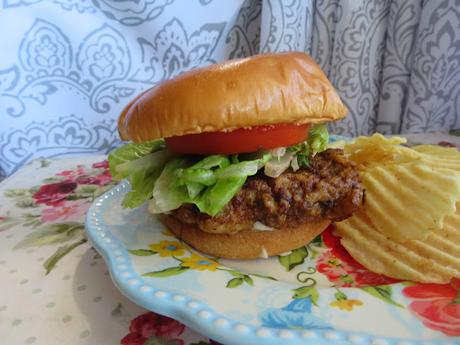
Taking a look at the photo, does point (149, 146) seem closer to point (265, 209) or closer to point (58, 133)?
point (265, 209)

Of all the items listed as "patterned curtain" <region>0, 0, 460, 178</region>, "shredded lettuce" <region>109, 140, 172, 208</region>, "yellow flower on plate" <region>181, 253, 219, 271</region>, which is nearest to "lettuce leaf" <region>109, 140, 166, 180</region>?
"shredded lettuce" <region>109, 140, 172, 208</region>

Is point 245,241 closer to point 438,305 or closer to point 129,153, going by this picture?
point 438,305

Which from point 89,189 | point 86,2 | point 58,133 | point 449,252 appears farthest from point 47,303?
point 86,2

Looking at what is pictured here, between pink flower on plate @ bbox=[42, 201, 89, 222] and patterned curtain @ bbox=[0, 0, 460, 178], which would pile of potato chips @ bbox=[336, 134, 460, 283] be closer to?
pink flower on plate @ bbox=[42, 201, 89, 222]

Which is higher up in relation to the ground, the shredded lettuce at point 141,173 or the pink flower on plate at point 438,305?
the shredded lettuce at point 141,173

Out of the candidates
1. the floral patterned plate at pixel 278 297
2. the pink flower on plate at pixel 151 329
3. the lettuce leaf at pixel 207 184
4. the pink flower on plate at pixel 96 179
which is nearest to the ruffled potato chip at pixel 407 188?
the floral patterned plate at pixel 278 297

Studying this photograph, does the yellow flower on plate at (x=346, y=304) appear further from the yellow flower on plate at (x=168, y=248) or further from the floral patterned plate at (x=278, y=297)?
the yellow flower on plate at (x=168, y=248)
